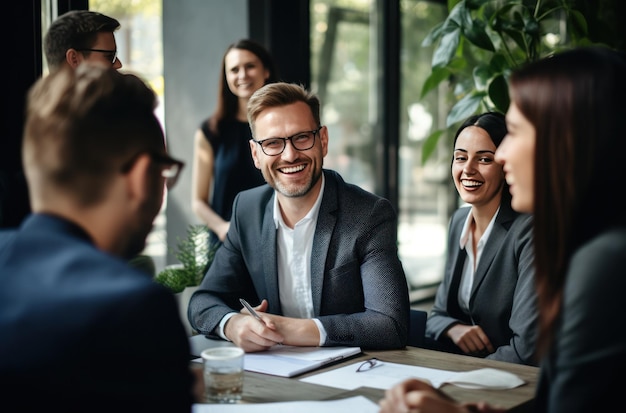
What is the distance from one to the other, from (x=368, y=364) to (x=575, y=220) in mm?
782

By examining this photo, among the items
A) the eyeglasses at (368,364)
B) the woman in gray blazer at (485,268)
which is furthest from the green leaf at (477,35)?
the eyeglasses at (368,364)

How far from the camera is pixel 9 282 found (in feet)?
3.25

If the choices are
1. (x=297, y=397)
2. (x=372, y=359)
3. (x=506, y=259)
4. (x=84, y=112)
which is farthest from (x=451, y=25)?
(x=84, y=112)

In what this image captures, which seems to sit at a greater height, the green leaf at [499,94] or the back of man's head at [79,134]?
the green leaf at [499,94]

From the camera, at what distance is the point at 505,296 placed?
2461 mm

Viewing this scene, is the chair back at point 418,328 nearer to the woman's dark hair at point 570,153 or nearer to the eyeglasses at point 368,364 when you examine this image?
the eyeglasses at point 368,364

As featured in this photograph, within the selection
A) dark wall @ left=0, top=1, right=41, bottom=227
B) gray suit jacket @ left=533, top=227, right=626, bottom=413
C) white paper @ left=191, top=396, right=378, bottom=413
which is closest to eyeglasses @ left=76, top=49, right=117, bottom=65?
dark wall @ left=0, top=1, right=41, bottom=227

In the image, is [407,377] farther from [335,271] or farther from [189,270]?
[189,270]

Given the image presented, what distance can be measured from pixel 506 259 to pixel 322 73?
9.88 ft

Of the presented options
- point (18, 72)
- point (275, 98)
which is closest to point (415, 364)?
point (275, 98)

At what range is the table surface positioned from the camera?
5.16ft

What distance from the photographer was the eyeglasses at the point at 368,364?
71.1 inches

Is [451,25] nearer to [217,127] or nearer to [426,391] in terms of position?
[217,127]

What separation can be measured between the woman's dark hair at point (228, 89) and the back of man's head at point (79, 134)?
2.48m
